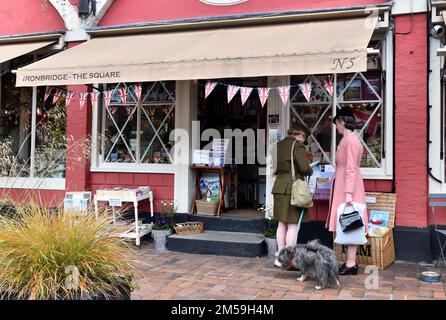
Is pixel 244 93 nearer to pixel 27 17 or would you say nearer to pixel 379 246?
pixel 379 246

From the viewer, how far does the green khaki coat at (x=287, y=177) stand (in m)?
5.62

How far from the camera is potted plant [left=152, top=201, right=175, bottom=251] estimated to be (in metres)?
6.71

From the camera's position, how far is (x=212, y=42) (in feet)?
20.4

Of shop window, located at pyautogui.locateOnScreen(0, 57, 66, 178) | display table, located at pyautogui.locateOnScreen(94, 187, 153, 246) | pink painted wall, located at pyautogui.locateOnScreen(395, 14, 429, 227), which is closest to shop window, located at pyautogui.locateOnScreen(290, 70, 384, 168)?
pink painted wall, located at pyautogui.locateOnScreen(395, 14, 429, 227)

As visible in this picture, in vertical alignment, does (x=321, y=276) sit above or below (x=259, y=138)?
below

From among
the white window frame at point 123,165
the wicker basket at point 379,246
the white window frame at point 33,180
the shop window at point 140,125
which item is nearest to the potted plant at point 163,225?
the white window frame at point 123,165

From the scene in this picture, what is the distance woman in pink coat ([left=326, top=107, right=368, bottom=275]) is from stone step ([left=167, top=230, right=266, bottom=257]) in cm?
128

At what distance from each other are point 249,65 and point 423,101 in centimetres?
241

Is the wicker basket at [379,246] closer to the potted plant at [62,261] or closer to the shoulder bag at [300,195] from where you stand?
the shoulder bag at [300,195]

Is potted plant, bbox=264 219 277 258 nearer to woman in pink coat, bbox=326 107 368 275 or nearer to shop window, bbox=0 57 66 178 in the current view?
woman in pink coat, bbox=326 107 368 275

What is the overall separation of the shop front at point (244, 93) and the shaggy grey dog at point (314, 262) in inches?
61.0

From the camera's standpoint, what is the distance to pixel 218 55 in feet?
18.3
